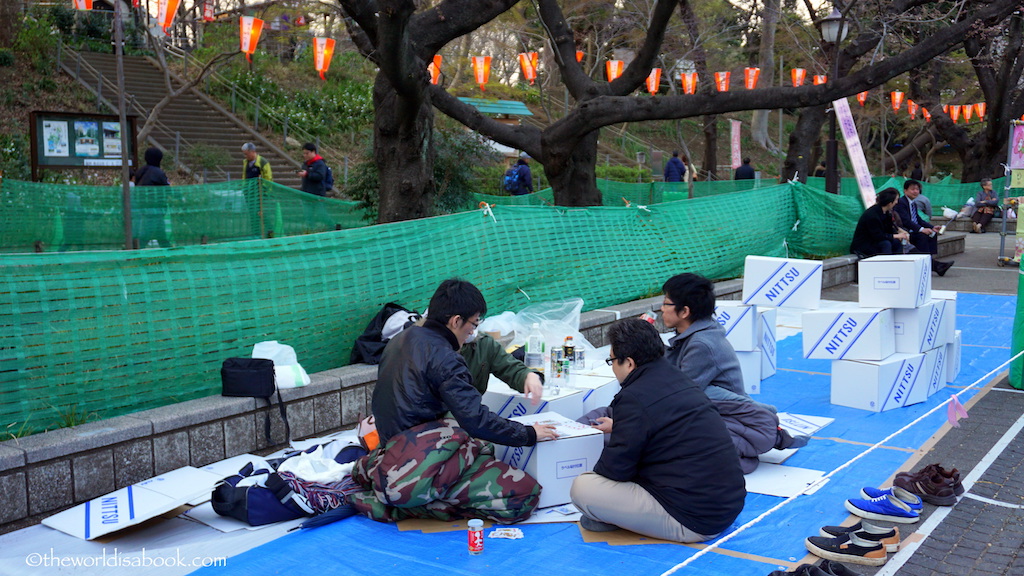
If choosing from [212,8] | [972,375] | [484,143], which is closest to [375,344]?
[972,375]

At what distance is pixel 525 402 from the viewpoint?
17.8 ft

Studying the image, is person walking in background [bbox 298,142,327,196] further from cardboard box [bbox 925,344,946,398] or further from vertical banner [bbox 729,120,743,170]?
vertical banner [bbox 729,120,743,170]

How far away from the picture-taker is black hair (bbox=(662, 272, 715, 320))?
5.27 metres

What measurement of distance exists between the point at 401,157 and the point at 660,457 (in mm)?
6685

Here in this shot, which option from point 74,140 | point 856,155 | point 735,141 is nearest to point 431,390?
point 74,140

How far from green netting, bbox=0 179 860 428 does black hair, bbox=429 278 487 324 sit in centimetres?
188

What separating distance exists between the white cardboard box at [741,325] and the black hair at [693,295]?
218 centimetres

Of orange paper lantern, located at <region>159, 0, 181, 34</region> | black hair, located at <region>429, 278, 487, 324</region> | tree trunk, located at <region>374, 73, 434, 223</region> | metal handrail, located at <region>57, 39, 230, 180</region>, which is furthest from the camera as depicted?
metal handrail, located at <region>57, 39, 230, 180</region>

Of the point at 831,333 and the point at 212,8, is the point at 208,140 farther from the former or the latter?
the point at 831,333

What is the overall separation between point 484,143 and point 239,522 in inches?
409

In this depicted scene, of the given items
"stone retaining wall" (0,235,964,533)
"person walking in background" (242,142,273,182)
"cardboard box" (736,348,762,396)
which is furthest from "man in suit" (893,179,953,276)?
"person walking in background" (242,142,273,182)

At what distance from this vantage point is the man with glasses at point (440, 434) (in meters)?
4.41

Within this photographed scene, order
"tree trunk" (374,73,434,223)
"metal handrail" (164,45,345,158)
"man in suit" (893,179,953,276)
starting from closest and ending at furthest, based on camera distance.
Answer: "tree trunk" (374,73,434,223), "man in suit" (893,179,953,276), "metal handrail" (164,45,345,158)

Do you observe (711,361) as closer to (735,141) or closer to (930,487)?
(930,487)
